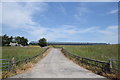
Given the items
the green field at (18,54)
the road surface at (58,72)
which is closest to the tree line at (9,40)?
the green field at (18,54)

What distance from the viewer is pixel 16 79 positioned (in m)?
11.2

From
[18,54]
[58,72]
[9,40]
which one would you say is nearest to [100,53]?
[18,54]

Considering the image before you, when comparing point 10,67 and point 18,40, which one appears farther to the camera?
point 18,40

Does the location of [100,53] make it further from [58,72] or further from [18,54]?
[58,72]

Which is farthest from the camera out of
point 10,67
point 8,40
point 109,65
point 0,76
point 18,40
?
point 18,40

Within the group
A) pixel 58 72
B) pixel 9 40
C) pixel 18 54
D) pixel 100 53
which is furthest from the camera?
pixel 9 40

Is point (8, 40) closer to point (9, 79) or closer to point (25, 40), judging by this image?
point (25, 40)

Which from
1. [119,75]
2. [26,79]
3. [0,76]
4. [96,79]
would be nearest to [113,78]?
[119,75]

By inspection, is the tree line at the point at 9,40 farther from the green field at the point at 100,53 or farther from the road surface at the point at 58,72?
the road surface at the point at 58,72

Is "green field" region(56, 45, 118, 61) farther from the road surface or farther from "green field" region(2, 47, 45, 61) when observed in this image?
"green field" region(2, 47, 45, 61)

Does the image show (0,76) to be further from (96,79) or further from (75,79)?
(96,79)

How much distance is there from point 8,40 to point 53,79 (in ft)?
579

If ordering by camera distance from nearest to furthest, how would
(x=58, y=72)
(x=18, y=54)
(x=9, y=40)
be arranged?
1. (x=58, y=72)
2. (x=18, y=54)
3. (x=9, y=40)

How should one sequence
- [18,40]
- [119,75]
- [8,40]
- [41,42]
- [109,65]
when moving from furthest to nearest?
[18,40] < [8,40] < [41,42] < [109,65] < [119,75]
